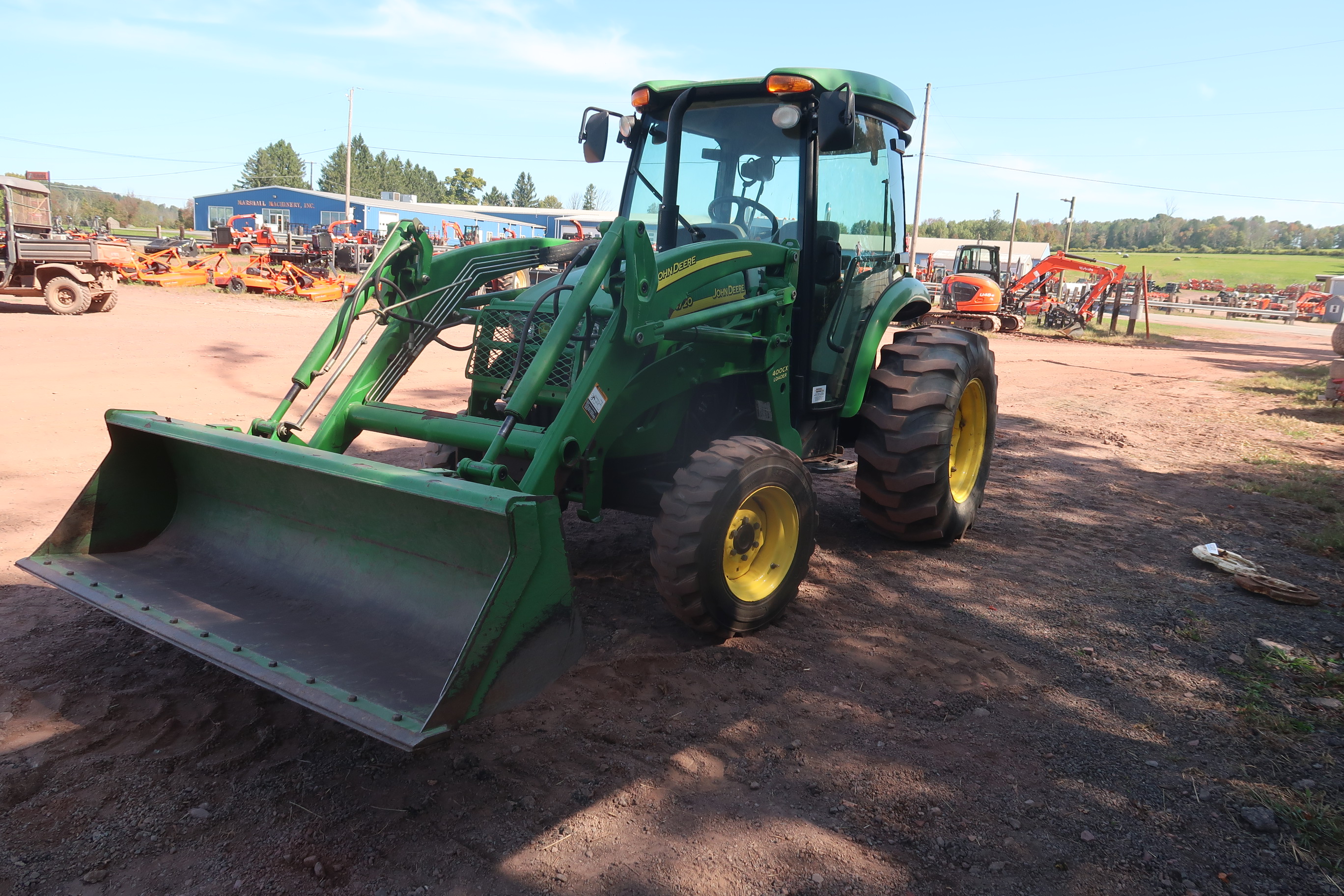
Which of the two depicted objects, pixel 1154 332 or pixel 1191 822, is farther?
pixel 1154 332

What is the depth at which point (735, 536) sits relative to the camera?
158 inches

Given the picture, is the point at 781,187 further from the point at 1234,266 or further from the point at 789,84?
the point at 1234,266

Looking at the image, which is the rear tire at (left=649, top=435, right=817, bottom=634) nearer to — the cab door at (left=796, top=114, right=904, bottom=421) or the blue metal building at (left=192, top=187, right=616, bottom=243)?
the cab door at (left=796, top=114, right=904, bottom=421)

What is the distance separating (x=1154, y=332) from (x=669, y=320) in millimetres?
28328

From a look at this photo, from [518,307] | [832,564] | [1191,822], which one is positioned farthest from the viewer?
[832,564]

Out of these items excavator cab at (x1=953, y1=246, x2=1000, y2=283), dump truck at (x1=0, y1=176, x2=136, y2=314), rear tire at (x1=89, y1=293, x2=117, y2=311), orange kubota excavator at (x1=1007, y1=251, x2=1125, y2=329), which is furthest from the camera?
excavator cab at (x1=953, y1=246, x2=1000, y2=283)

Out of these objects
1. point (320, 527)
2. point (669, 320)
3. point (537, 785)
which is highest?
point (669, 320)

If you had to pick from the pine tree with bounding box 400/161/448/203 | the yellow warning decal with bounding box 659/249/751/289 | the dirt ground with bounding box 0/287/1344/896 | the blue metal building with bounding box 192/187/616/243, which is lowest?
the dirt ground with bounding box 0/287/1344/896

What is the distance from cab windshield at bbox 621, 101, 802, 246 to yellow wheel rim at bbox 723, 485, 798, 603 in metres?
1.58

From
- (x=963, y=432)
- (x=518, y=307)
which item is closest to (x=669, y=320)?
(x=518, y=307)

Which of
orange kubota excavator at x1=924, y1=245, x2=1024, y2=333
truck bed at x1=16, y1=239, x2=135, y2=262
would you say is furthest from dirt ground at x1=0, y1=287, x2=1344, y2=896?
orange kubota excavator at x1=924, y1=245, x2=1024, y2=333

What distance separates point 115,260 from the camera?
53.9 ft

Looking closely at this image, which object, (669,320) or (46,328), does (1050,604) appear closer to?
(669,320)

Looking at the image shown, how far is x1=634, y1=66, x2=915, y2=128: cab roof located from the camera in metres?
4.55
